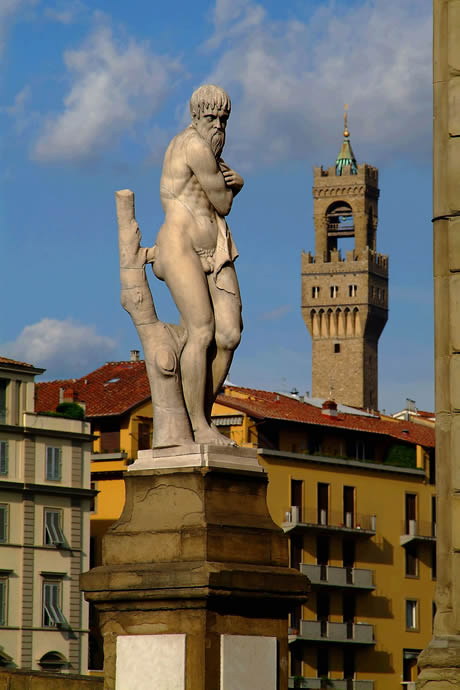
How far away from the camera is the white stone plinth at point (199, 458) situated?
15.3m

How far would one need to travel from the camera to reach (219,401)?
80188 mm

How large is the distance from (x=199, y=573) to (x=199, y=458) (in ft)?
3.03

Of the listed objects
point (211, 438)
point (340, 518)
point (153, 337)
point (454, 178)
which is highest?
point (340, 518)

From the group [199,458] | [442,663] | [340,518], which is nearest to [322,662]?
[340,518]

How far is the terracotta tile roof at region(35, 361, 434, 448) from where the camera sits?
7862 cm

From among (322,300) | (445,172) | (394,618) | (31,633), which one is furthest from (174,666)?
(322,300)

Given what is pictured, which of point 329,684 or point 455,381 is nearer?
point 455,381

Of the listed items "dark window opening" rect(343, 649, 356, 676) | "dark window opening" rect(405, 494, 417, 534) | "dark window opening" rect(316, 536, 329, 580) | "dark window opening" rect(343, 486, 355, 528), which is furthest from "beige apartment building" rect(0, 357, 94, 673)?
"dark window opening" rect(405, 494, 417, 534)

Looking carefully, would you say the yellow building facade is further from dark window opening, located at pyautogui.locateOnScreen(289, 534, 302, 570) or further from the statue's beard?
the statue's beard

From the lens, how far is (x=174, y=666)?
49.6 ft

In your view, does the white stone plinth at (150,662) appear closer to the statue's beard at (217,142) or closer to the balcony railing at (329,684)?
the statue's beard at (217,142)

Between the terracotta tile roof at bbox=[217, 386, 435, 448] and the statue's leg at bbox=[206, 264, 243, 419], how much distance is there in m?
62.7

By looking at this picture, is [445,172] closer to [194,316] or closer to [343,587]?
[194,316]

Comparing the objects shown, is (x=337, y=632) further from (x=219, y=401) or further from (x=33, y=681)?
(x=33, y=681)
